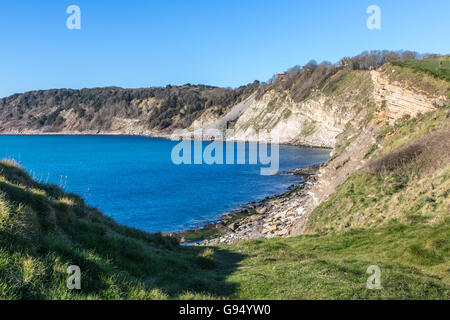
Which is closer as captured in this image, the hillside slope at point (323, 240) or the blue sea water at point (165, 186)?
the hillside slope at point (323, 240)

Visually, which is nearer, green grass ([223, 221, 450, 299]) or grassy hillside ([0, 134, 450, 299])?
grassy hillside ([0, 134, 450, 299])

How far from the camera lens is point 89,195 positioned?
205 ft

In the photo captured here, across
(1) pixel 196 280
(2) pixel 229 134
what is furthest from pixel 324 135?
(1) pixel 196 280

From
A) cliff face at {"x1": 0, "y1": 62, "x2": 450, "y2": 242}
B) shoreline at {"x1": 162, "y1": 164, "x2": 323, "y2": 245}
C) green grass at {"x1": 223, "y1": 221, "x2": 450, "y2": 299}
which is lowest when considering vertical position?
shoreline at {"x1": 162, "y1": 164, "x2": 323, "y2": 245}

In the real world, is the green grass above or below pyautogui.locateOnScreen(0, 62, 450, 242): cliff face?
below

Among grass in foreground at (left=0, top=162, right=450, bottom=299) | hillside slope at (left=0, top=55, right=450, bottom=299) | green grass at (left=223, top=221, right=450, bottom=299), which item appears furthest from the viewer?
green grass at (left=223, top=221, right=450, bottom=299)

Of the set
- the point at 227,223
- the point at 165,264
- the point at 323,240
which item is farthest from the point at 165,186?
the point at 165,264

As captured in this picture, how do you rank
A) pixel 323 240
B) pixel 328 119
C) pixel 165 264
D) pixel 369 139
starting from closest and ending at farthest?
pixel 165 264
pixel 323 240
pixel 369 139
pixel 328 119

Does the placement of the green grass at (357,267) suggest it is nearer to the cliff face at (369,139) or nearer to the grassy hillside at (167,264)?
the grassy hillside at (167,264)

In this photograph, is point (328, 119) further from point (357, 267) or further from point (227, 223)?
point (357, 267)

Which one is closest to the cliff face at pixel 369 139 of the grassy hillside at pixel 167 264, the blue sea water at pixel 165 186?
the grassy hillside at pixel 167 264

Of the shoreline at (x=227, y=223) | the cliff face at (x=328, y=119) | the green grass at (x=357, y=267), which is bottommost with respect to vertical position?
the shoreline at (x=227, y=223)

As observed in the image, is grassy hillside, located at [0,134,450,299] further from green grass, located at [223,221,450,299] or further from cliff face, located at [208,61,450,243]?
cliff face, located at [208,61,450,243]

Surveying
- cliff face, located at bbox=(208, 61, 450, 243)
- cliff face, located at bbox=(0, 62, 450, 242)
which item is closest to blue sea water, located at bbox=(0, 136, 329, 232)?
cliff face, located at bbox=(0, 62, 450, 242)
